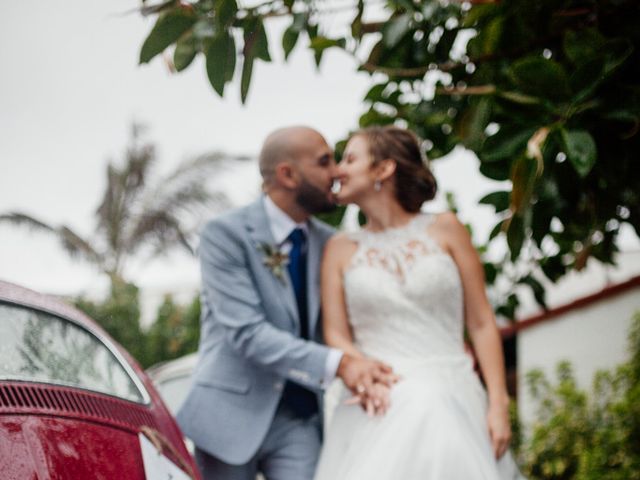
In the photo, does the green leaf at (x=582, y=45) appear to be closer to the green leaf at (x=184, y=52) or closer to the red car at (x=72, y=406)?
the green leaf at (x=184, y=52)

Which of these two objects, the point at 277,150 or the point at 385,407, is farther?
the point at 277,150

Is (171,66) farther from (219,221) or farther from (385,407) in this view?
(385,407)

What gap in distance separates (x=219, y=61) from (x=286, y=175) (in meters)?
1.20

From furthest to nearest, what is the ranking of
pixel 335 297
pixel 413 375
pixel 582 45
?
pixel 335 297, pixel 413 375, pixel 582 45

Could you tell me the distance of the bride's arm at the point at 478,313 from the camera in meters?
2.82

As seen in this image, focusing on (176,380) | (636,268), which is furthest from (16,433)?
(636,268)

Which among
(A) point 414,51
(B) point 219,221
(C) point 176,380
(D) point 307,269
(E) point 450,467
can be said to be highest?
(A) point 414,51

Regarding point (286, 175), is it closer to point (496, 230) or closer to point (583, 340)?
point (496, 230)

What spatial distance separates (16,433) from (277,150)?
182 centimetres

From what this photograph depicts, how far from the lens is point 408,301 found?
2.93 meters

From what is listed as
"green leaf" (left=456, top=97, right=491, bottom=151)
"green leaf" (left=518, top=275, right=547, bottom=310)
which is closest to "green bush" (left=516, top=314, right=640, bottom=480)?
"green leaf" (left=518, top=275, right=547, bottom=310)

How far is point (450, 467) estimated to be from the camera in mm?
2377

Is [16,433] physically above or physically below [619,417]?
above

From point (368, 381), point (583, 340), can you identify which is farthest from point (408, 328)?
point (583, 340)
